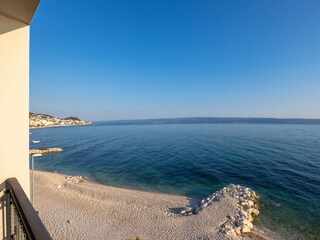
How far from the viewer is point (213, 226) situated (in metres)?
9.95

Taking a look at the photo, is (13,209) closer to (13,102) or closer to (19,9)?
(13,102)

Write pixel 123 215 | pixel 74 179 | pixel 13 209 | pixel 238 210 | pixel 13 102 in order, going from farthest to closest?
pixel 74 179
pixel 123 215
pixel 238 210
pixel 13 102
pixel 13 209

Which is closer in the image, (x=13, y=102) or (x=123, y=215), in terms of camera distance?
(x=13, y=102)

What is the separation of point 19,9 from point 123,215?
1166cm

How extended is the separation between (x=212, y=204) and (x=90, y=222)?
24.5ft

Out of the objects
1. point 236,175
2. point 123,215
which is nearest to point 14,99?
point 123,215

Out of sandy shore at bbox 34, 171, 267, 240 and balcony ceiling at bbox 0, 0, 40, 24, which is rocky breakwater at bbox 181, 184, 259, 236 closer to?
sandy shore at bbox 34, 171, 267, 240

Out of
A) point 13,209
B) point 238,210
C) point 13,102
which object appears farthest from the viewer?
point 238,210

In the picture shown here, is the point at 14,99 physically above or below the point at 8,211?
above

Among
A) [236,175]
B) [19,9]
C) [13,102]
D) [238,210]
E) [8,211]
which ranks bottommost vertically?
[236,175]

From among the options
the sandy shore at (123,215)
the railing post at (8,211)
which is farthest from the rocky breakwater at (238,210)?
the railing post at (8,211)

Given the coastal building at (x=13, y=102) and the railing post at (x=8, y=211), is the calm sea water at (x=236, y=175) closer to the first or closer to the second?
the railing post at (x=8, y=211)

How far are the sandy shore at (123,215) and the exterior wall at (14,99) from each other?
854 centimetres

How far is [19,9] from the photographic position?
2.20 m
